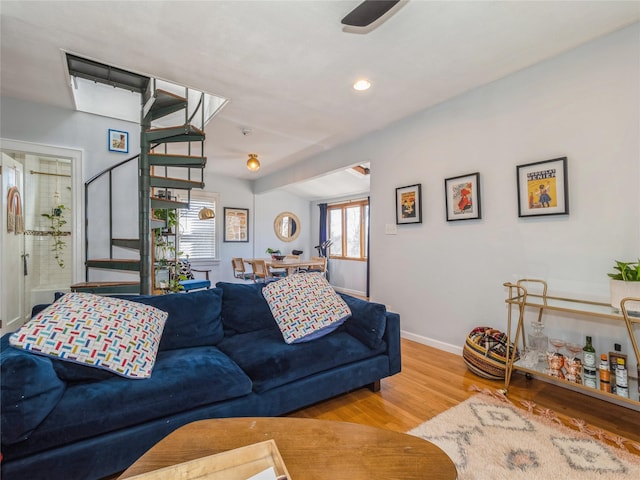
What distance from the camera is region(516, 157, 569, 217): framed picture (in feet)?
7.45

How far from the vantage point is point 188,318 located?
2039 millimetres

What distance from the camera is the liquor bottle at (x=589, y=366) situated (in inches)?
75.1

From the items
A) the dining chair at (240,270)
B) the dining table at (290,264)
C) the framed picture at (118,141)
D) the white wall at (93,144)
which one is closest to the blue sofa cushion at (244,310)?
the white wall at (93,144)

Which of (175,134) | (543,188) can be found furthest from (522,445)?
(175,134)

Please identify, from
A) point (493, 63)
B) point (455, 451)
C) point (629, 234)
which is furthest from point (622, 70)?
point (455, 451)

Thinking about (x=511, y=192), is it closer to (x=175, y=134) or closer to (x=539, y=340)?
(x=539, y=340)

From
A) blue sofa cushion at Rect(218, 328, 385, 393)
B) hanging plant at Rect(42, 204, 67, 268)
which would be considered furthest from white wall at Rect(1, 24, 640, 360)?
hanging plant at Rect(42, 204, 67, 268)

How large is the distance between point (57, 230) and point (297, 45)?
15.1 ft

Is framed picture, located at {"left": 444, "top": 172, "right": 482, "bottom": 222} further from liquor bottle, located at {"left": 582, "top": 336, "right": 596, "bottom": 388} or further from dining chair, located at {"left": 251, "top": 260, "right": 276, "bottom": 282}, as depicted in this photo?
dining chair, located at {"left": 251, "top": 260, "right": 276, "bottom": 282}

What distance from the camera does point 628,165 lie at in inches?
78.4

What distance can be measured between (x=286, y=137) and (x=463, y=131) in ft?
7.53

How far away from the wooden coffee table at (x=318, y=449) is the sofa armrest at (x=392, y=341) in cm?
120

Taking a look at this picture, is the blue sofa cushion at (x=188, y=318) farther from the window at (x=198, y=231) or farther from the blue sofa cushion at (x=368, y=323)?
the window at (x=198, y=231)

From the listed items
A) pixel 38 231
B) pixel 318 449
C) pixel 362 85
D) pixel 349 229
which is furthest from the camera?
pixel 349 229
